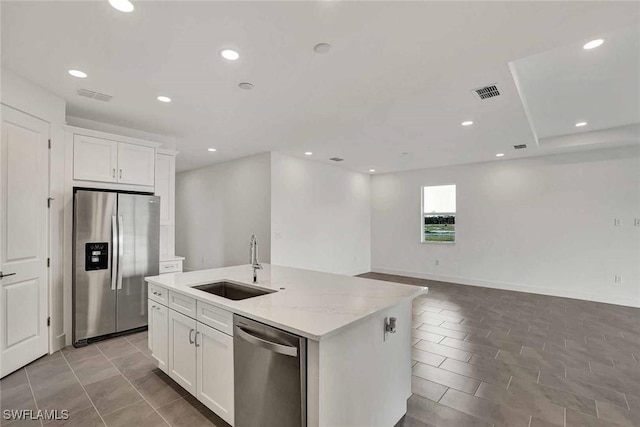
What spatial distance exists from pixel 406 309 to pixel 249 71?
2.40 metres

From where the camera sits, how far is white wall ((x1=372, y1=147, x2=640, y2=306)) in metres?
4.97

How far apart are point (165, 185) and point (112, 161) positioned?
0.90 metres

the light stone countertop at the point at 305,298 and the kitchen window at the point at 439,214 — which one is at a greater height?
the kitchen window at the point at 439,214

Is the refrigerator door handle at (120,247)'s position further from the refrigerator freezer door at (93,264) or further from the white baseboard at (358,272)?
the white baseboard at (358,272)

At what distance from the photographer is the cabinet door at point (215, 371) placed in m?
1.82

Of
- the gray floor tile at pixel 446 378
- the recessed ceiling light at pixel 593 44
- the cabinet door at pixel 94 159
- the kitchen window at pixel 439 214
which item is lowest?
the gray floor tile at pixel 446 378

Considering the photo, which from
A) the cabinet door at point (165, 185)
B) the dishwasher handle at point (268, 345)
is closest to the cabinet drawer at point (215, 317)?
the dishwasher handle at point (268, 345)

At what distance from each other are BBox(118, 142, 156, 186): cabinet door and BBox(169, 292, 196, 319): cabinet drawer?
222cm

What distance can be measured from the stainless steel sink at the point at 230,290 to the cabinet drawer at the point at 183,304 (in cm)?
16

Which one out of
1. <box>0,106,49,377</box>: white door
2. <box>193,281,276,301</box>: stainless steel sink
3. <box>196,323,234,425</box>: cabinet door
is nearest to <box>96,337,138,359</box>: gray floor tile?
<box>0,106,49,377</box>: white door

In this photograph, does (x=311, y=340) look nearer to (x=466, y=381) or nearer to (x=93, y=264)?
(x=466, y=381)

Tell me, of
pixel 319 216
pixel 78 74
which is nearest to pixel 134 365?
pixel 78 74

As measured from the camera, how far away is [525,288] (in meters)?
5.82

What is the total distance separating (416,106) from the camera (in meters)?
3.26
